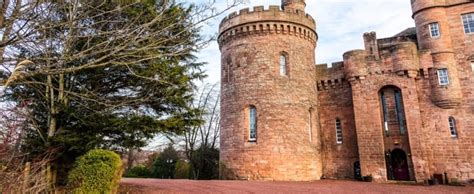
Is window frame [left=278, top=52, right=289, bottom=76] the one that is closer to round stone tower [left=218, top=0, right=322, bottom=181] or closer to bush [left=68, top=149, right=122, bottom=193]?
round stone tower [left=218, top=0, right=322, bottom=181]

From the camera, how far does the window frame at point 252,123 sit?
1581cm

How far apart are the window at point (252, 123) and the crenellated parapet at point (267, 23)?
13.5 ft

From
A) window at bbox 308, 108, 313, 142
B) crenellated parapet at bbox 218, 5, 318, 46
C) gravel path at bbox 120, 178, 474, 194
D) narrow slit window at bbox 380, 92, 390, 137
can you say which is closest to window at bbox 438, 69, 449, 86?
narrow slit window at bbox 380, 92, 390, 137

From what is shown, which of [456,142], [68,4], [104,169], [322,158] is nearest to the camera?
[68,4]

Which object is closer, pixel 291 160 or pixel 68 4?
pixel 68 4

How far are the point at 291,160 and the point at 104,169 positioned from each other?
9546 millimetres

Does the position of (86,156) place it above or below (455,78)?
below

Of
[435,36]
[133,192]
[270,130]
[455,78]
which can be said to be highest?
[435,36]

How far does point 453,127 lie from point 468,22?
18.3ft

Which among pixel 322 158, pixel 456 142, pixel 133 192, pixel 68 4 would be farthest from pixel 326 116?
pixel 68 4

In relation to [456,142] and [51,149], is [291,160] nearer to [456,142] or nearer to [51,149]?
[456,142]

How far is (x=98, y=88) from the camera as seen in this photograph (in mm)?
10039

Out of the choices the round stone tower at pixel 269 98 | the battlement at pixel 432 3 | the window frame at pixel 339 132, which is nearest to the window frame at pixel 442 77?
the battlement at pixel 432 3

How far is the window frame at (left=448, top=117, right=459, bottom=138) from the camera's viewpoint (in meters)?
15.3
